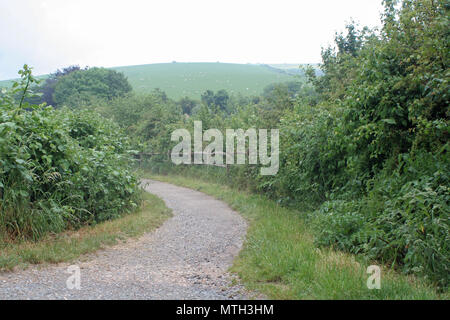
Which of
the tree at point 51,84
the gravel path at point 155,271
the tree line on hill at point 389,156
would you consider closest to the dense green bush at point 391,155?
the tree line on hill at point 389,156

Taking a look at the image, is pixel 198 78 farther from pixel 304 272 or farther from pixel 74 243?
pixel 304 272

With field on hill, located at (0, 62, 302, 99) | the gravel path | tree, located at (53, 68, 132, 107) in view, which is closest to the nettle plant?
the gravel path

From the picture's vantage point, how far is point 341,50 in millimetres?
18609

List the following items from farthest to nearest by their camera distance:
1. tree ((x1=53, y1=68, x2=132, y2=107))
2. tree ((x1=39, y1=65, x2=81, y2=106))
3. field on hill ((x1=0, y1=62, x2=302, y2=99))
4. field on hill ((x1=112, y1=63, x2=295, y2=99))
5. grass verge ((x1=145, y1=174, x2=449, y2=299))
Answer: field on hill ((x1=112, y1=63, x2=295, y2=99)) → field on hill ((x1=0, y1=62, x2=302, y2=99)) → tree ((x1=39, y1=65, x2=81, y2=106)) → tree ((x1=53, y1=68, x2=132, y2=107)) → grass verge ((x1=145, y1=174, x2=449, y2=299))

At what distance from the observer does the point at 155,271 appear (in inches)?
227

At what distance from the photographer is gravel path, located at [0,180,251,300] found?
4711mm

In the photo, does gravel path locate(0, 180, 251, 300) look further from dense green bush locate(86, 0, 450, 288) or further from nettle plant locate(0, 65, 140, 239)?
dense green bush locate(86, 0, 450, 288)

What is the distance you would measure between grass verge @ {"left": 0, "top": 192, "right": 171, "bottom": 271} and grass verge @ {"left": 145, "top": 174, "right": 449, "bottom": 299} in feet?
8.31

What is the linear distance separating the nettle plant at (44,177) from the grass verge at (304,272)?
11.8ft

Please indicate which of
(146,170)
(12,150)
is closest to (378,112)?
(12,150)

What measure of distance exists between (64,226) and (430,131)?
677 centimetres

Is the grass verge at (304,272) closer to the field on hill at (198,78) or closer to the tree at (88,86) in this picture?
the tree at (88,86)

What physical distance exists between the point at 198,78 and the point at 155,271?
248 feet

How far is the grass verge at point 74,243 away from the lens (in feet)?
19.2
